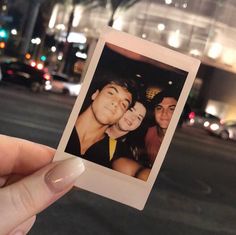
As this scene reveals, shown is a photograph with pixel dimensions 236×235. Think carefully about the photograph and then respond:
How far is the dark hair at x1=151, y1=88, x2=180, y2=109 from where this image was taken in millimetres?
1396

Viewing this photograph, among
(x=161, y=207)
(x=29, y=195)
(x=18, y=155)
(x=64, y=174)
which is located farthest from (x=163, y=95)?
(x=161, y=207)

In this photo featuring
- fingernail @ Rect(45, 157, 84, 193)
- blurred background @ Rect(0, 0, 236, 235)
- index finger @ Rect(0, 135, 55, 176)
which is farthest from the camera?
blurred background @ Rect(0, 0, 236, 235)

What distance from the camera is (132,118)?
140 cm

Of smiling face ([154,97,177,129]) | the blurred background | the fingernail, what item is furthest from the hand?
the blurred background

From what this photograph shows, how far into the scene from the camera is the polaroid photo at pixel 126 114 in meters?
1.38

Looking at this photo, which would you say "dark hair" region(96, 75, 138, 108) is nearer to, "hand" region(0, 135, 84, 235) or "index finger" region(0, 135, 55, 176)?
"hand" region(0, 135, 84, 235)

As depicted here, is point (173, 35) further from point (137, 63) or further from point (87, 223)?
point (137, 63)

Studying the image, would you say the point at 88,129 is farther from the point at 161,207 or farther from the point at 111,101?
the point at 161,207

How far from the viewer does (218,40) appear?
2483 cm

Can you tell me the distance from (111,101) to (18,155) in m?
0.47

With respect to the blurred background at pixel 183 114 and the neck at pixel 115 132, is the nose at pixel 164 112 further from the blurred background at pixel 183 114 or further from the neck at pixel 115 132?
the blurred background at pixel 183 114

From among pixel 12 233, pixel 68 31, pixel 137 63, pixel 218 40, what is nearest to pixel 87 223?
pixel 12 233

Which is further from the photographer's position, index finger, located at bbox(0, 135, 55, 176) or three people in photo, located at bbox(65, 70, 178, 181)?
index finger, located at bbox(0, 135, 55, 176)

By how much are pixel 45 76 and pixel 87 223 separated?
15734 millimetres
